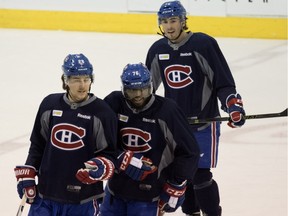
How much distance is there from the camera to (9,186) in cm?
591

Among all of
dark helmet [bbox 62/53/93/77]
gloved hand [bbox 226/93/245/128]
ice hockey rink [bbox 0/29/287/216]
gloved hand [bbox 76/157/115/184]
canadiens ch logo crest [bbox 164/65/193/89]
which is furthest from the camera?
ice hockey rink [bbox 0/29/287/216]

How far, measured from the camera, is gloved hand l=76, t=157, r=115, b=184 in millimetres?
3715

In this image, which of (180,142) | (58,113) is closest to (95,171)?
(58,113)

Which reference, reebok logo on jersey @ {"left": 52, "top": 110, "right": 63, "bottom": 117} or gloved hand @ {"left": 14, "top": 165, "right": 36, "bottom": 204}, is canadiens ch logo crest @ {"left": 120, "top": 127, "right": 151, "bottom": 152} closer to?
reebok logo on jersey @ {"left": 52, "top": 110, "right": 63, "bottom": 117}

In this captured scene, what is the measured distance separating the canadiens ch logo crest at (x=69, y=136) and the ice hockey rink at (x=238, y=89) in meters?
1.69

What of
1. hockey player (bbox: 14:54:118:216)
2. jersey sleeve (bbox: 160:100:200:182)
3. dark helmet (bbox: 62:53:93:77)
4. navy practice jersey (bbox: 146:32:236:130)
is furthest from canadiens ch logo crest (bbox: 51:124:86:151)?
navy practice jersey (bbox: 146:32:236:130)

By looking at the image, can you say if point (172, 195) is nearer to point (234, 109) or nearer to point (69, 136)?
point (69, 136)

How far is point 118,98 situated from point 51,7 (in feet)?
27.6

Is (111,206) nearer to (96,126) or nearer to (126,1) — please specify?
(96,126)

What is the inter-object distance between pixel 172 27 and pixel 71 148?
1188mm

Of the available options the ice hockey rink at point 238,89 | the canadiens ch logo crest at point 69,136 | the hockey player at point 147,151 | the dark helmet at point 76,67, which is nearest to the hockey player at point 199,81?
the ice hockey rink at point 238,89

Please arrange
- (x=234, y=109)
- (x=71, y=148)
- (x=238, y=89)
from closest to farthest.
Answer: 1. (x=71, y=148)
2. (x=234, y=109)
3. (x=238, y=89)

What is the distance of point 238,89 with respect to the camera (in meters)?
8.84

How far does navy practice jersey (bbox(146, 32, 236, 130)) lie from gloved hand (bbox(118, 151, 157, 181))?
913 millimetres
